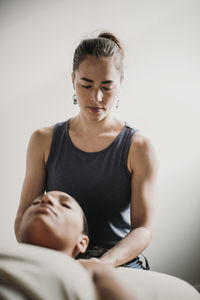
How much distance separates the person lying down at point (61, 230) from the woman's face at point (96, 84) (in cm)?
35

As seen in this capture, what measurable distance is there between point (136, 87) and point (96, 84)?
24.8 inches

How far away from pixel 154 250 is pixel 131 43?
1218 millimetres

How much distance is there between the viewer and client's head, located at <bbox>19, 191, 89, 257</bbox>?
3.10ft

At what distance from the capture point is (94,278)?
32.6 inches

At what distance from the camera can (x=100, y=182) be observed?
4.12 ft

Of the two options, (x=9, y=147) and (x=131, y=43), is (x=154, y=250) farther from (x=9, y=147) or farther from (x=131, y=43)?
(x=131, y=43)

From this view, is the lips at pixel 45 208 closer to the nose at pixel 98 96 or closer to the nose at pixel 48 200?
the nose at pixel 48 200

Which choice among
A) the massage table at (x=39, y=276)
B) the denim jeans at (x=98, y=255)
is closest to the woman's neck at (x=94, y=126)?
the denim jeans at (x=98, y=255)

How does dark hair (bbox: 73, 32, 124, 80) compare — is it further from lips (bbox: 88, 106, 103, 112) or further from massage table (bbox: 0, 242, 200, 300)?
massage table (bbox: 0, 242, 200, 300)

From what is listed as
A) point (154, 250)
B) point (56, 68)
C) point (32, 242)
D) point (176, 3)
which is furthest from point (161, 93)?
point (32, 242)

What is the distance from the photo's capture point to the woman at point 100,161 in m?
1.17

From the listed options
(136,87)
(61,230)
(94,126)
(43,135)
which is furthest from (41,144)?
(136,87)

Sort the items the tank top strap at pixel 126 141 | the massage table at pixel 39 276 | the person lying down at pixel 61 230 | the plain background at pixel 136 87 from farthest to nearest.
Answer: the plain background at pixel 136 87 < the tank top strap at pixel 126 141 < the person lying down at pixel 61 230 < the massage table at pixel 39 276

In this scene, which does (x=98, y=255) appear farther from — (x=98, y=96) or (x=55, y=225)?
(x=98, y=96)
